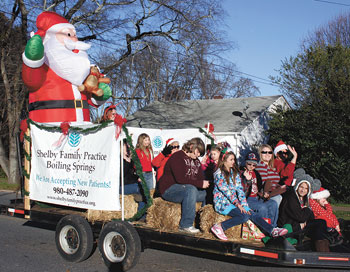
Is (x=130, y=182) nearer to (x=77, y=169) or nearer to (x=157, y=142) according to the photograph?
(x=77, y=169)

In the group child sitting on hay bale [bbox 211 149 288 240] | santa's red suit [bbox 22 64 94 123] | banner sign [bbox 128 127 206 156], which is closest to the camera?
child sitting on hay bale [bbox 211 149 288 240]

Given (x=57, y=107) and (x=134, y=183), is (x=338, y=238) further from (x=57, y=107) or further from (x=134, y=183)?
(x=57, y=107)

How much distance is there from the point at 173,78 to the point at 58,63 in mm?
28585

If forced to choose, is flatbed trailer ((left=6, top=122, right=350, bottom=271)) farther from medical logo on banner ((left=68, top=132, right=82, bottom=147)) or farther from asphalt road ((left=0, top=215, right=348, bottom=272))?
medical logo on banner ((left=68, top=132, right=82, bottom=147))

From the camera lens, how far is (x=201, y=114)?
950 inches

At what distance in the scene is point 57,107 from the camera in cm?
762

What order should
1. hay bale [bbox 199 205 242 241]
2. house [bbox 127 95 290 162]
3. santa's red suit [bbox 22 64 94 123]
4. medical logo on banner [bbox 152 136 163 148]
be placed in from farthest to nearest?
house [bbox 127 95 290 162]
medical logo on banner [bbox 152 136 163 148]
santa's red suit [bbox 22 64 94 123]
hay bale [bbox 199 205 242 241]

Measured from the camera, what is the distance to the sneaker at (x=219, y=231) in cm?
511

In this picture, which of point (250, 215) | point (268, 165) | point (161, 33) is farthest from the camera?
point (161, 33)

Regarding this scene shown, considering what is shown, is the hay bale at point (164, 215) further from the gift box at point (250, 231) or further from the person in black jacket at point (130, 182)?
the gift box at point (250, 231)

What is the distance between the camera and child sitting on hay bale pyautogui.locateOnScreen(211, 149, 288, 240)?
5.16 metres

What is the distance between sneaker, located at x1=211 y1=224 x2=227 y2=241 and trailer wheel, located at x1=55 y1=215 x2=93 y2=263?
184 cm

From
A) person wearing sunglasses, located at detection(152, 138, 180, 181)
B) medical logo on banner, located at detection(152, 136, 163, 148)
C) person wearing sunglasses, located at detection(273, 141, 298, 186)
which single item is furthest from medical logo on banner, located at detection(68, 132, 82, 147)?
medical logo on banner, located at detection(152, 136, 163, 148)

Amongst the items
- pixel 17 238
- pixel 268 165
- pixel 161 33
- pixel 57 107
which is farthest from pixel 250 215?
pixel 161 33
